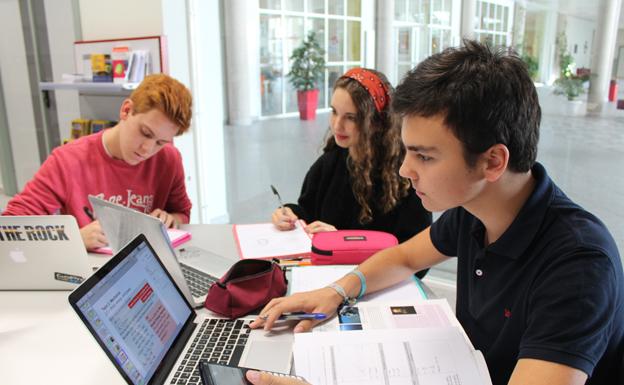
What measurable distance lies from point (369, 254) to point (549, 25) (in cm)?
198

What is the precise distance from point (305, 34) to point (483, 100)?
293 cm

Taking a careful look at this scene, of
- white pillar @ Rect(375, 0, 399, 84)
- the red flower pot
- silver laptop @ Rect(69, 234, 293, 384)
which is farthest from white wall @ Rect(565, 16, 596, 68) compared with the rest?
silver laptop @ Rect(69, 234, 293, 384)

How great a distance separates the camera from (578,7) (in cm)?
255

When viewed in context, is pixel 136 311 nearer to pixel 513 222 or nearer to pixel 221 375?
pixel 221 375

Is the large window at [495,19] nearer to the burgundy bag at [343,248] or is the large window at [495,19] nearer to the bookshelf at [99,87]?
the burgundy bag at [343,248]

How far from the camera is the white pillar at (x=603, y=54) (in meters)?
2.45

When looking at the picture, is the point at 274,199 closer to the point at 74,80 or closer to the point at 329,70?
the point at 329,70

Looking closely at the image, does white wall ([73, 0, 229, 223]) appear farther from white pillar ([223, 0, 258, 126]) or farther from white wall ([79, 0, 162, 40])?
white pillar ([223, 0, 258, 126])

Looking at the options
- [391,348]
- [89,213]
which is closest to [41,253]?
[89,213]

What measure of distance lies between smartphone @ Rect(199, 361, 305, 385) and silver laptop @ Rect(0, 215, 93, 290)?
2.24 ft

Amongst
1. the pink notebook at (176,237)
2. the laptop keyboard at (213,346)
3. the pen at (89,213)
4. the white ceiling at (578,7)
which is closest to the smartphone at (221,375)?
the laptop keyboard at (213,346)

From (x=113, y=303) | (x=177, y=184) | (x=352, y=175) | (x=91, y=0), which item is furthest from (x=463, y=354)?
(x=91, y=0)

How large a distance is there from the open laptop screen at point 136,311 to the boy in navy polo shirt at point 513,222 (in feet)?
0.67

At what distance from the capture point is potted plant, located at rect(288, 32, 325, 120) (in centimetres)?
365
